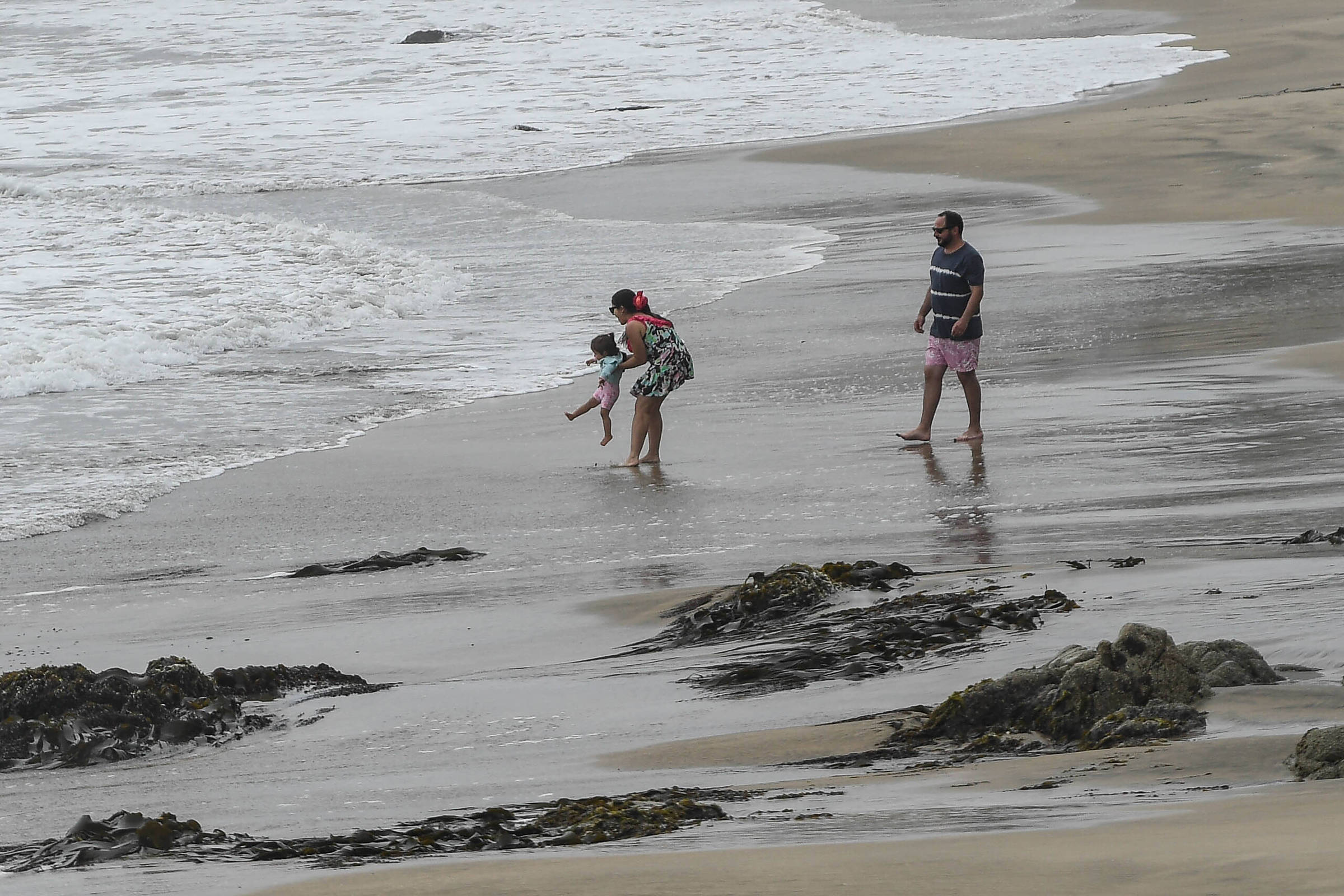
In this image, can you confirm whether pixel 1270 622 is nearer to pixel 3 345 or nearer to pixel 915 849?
pixel 915 849

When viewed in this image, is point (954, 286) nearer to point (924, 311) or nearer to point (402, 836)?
point (924, 311)

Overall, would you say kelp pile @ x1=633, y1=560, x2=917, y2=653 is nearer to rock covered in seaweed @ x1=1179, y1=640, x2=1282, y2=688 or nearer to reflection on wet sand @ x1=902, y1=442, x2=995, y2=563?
reflection on wet sand @ x1=902, y1=442, x2=995, y2=563

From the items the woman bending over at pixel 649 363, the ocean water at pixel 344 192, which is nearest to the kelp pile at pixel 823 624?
the woman bending over at pixel 649 363

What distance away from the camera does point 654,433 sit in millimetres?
10242

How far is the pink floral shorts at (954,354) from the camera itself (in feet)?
33.3

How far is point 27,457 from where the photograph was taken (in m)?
10.8

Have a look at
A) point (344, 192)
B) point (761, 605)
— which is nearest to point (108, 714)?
point (761, 605)

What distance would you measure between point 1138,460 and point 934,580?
2833 mm

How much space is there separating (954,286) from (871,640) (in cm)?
514

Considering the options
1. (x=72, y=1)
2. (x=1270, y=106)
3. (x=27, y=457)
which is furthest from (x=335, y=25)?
(x=27, y=457)

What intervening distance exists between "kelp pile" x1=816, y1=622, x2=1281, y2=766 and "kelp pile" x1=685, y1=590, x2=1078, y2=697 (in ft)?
2.82

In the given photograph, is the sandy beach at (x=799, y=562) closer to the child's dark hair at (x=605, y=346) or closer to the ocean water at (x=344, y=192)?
the child's dark hair at (x=605, y=346)

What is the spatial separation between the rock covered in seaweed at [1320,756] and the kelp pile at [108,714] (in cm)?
338

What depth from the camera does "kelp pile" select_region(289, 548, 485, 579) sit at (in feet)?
25.9
